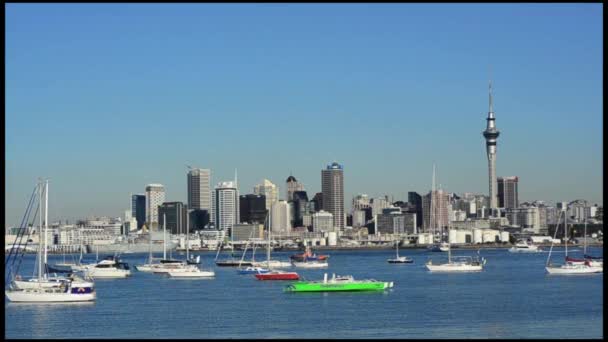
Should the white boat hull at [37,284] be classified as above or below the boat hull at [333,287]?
above

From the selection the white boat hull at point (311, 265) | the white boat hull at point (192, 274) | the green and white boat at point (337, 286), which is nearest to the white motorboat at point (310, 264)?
the white boat hull at point (311, 265)

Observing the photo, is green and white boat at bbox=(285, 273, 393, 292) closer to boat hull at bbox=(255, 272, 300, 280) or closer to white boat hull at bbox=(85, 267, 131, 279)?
boat hull at bbox=(255, 272, 300, 280)

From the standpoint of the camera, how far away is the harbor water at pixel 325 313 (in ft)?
95.6

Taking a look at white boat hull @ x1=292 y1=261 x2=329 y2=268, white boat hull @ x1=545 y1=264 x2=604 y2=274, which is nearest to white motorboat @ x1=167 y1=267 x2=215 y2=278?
white boat hull @ x1=545 y1=264 x2=604 y2=274

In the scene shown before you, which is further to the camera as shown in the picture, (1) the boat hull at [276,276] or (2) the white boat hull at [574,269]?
(2) the white boat hull at [574,269]

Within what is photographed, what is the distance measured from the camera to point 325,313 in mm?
34781

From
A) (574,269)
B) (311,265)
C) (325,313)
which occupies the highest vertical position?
(574,269)

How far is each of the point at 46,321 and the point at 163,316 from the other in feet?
11.9

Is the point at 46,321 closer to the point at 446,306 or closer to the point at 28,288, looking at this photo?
the point at 28,288

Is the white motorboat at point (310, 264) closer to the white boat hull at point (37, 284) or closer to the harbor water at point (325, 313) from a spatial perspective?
the harbor water at point (325, 313)

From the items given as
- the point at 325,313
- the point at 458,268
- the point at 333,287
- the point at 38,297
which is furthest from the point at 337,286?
the point at 458,268

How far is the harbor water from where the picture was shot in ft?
95.6

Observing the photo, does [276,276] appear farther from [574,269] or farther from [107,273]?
[574,269]

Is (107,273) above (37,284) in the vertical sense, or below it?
below
